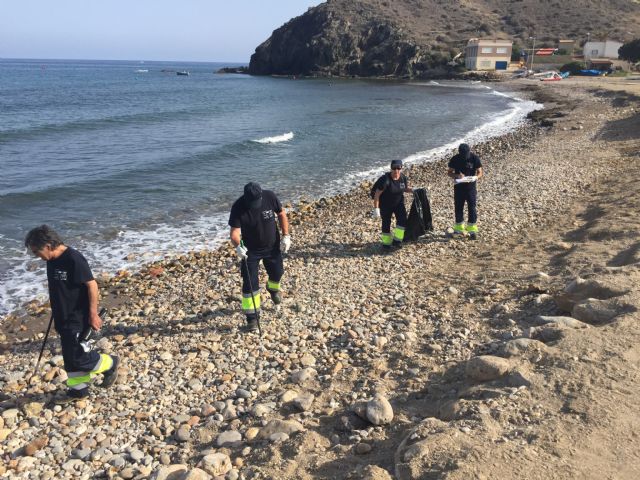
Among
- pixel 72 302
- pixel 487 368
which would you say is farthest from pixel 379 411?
pixel 72 302

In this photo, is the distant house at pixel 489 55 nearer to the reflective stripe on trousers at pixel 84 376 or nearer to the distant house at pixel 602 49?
the distant house at pixel 602 49

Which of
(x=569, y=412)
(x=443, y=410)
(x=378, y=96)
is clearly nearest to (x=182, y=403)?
(x=443, y=410)

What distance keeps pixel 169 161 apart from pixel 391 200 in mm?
17011

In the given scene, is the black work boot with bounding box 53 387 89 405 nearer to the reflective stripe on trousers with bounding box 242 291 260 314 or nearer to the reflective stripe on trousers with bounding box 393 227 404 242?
the reflective stripe on trousers with bounding box 242 291 260 314

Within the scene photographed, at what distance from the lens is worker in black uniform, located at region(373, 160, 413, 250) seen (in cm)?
1013

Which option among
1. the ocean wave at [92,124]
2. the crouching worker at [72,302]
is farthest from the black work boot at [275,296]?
the ocean wave at [92,124]

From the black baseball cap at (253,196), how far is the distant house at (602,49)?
111m

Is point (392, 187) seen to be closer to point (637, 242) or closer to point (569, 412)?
point (637, 242)

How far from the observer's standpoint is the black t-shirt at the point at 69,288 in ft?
18.1

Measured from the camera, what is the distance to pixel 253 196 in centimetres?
705

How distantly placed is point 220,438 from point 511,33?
152186mm

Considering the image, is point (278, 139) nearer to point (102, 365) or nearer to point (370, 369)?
point (102, 365)

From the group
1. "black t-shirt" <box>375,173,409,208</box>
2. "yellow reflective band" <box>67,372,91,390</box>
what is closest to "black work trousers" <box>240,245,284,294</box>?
"yellow reflective band" <box>67,372,91,390</box>

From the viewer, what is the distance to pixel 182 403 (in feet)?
19.6
